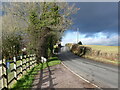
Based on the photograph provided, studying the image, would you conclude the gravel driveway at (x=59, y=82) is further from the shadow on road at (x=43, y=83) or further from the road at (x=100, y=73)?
the road at (x=100, y=73)

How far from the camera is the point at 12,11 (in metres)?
16.0

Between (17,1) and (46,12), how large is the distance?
458 cm

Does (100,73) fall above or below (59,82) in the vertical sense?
below

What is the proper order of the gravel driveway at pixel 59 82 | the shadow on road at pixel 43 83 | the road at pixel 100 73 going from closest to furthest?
the shadow on road at pixel 43 83, the gravel driveway at pixel 59 82, the road at pixel 100 73

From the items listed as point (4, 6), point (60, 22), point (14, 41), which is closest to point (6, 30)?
point (14, 41)

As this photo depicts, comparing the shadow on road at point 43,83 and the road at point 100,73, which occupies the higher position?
the shadow on road at point 43,83

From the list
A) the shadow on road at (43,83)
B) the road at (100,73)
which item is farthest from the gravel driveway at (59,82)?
the road at (100,73)


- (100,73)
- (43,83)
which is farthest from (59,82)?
(100,73)

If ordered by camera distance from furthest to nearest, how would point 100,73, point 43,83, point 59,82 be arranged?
1. point 100,73
2. point 59,82
3. point 43,83

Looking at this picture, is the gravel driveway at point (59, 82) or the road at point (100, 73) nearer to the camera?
the gravel driveway at point (59, 82)

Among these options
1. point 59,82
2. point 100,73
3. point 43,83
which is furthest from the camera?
point 100,73

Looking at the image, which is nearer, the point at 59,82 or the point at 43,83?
the point at 43,83

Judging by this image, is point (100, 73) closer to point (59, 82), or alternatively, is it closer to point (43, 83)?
point (59, 82)

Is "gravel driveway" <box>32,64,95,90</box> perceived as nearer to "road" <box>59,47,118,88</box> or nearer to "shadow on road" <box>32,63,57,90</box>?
"shadow on road" <box>32,63,57,90</box>
